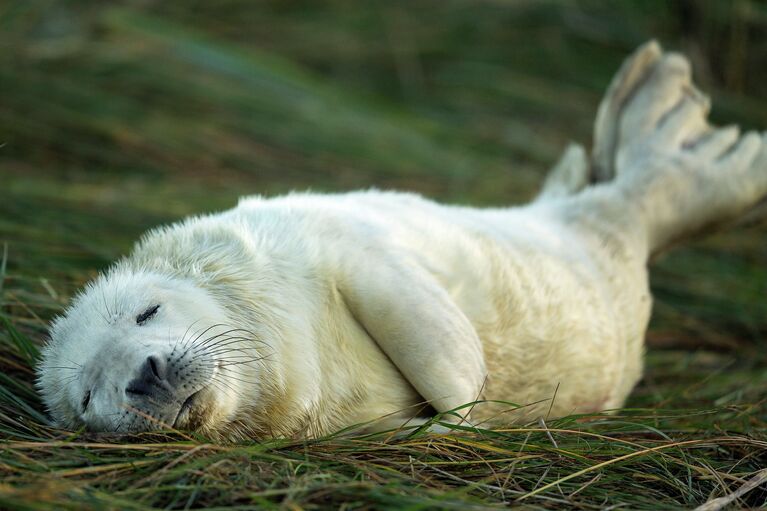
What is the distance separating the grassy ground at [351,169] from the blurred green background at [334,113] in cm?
2

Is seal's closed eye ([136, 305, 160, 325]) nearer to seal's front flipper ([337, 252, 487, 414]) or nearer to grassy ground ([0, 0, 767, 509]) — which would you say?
grassy ground ([0, 0, 767, 509])

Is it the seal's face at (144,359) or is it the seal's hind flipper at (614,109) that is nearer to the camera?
the seal's face at (144,359)

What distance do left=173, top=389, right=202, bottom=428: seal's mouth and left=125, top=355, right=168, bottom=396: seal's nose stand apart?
0.31 ft

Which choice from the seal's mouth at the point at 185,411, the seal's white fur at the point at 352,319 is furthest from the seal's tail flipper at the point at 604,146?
the seal's mouth at the point at 185,411

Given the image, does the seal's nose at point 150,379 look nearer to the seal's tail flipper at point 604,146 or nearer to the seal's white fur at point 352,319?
the seal's white fur at point 352,319

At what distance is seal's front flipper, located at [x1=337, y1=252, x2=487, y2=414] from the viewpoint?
114 inches

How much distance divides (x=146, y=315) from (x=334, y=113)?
4279 millimetres

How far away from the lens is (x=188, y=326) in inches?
108

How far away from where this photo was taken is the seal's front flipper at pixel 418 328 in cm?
288

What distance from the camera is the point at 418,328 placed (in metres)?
2.90

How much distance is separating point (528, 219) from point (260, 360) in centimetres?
163

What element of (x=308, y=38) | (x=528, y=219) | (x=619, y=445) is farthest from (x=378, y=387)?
(x=308, y=38)

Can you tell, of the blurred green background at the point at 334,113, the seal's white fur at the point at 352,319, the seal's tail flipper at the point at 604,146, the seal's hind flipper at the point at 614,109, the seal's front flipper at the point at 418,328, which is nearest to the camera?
the seal's white fur at the point at 352,319

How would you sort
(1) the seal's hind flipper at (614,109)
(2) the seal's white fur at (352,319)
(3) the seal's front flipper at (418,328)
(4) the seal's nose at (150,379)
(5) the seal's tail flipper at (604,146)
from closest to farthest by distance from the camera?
1. (4) the seal's nose at (150,379)
2. (2) the seal's white fur at (352,319)
3. (3) the seal's front flipper at (418,328)
4. (5) the seal's tail flipper at (604,146)
5. (1) the seal's hind flipper at (614,109)
